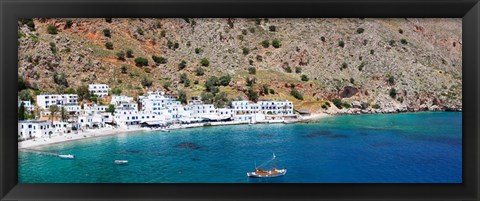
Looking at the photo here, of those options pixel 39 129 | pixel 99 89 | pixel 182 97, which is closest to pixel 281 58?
pixel 182 97

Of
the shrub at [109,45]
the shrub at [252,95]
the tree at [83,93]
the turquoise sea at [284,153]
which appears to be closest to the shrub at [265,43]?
the shrub at [252,95]

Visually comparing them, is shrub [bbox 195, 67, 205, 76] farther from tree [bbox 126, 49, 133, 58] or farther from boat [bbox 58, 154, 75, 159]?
boat [bbox 58, 154, 75, 159]

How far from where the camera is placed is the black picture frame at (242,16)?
1.51 metres

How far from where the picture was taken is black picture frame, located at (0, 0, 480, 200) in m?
1.51

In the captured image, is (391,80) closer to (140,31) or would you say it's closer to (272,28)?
(272,28)

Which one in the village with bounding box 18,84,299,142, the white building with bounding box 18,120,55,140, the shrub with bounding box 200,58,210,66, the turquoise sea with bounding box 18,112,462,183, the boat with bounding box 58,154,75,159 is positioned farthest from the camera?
the shrub with bounding box 200,58,210,66

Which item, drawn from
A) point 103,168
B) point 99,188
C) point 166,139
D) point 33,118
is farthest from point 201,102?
point 99,188

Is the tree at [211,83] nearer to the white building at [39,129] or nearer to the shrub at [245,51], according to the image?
the shrub at [245,51]

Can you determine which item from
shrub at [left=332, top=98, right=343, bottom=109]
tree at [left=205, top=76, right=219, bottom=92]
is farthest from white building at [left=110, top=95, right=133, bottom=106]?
shrub at [left=332, top=98, right=343, bottom=109]

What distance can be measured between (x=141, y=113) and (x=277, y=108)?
1.83 metres

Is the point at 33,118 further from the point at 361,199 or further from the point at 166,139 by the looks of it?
the point at 361,199

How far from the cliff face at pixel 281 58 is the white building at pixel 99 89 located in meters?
0.07

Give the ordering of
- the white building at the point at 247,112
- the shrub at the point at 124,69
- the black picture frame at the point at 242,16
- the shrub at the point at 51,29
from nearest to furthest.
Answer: the black picture frame at the point at 242,16
the shrub at the point at 51,29
the shrub at the point at 124,69
the white building at the point at 247,112
